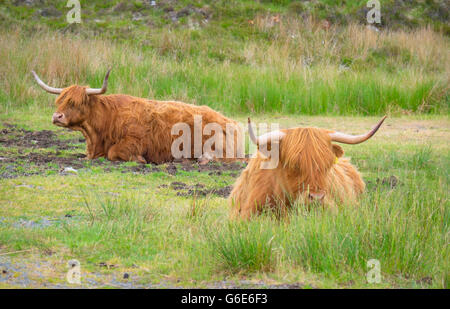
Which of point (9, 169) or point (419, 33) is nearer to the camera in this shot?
point (9, 169)

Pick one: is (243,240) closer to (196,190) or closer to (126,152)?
(196,190)

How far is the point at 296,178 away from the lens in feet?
12.7

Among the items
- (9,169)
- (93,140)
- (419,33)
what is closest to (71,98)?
(93,140)

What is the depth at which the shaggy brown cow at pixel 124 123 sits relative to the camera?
688cm

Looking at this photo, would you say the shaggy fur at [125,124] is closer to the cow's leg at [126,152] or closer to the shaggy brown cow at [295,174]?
the cow's leg at [126,152]

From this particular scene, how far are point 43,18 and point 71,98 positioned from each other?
1187 centimetres

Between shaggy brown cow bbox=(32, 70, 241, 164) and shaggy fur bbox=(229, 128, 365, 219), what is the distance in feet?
9.28

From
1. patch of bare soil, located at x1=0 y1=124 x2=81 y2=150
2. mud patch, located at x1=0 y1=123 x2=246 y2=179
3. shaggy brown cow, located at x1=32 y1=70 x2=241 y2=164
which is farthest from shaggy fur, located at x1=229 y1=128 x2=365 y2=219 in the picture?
patch of bare soil, located at x1=0 y1=124 x2=81 y2=150

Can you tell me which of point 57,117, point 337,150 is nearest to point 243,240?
point 337,150

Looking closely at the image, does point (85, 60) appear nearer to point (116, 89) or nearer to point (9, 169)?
point (116, 89)

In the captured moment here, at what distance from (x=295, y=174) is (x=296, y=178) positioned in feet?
0.08

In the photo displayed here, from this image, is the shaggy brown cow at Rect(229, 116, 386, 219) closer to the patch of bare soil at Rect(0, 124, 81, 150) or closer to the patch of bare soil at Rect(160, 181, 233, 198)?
the patch of bare soil at Rect(160, 181, 233, 198)

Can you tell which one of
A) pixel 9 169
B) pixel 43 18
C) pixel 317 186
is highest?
pixel 43 18
